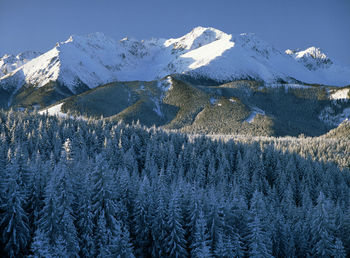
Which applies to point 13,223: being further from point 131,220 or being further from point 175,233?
point 175,233

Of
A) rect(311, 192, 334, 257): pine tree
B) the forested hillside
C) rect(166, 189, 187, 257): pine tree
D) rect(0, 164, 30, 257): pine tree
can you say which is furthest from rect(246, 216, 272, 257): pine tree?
rect(0, 164, 30, 257): pine tree

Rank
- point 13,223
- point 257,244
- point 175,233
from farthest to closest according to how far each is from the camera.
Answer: point 175,233, point 257,244, point 13,223

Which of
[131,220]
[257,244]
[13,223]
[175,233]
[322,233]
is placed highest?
[13,223]

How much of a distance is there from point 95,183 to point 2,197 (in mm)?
11298

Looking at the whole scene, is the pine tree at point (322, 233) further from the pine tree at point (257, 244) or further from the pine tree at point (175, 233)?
the pine tree at point (175, 233)

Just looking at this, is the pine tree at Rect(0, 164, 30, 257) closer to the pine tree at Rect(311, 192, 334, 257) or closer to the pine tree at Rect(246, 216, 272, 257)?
the pine tree at Rect(246, 216, 272, 257)

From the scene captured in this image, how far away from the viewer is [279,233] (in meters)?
48.7

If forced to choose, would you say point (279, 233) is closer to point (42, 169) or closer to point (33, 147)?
point (42, 169)

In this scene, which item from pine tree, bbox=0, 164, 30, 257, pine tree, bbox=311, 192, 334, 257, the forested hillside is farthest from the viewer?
pine tree, bbox=311, 192, 334, 257

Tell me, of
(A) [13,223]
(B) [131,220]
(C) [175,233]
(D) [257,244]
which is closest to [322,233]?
(D) [257,244]

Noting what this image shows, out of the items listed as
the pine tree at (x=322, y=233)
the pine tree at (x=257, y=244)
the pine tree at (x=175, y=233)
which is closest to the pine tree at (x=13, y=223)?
the pine tree at (x=175, y=233)

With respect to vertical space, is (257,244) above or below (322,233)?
below

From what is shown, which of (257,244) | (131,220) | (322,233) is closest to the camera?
(257,244)

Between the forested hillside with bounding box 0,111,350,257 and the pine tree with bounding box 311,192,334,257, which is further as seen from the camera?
the pine tree with bounding box 311,192,334,257
